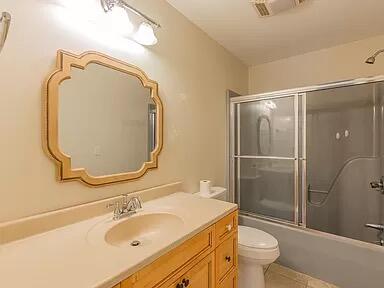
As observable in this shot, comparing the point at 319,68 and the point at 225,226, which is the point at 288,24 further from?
the point at 225,226

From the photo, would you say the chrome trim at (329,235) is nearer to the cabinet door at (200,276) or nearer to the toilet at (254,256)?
the toilet at (254,256)

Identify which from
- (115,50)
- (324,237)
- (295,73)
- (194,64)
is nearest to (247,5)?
(194,64)

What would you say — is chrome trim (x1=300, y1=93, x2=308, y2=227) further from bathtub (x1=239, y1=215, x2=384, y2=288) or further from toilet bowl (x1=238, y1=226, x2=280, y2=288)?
toilet bowl (x1=238, y1=226, x2=280, y2=288)

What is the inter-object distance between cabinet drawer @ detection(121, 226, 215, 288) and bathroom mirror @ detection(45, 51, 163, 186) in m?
0.56

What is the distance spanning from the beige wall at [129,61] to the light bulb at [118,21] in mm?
84

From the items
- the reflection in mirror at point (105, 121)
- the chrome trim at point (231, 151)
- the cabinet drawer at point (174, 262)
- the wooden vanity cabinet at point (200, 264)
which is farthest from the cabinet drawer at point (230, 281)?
the chrome trim at point (231, 151)

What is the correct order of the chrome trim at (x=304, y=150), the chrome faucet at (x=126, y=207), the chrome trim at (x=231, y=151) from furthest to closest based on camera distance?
1. the chrome trim at (x=231, y=151)
2. the chrome trim at (x=304, y=150)
3. the chrome faucet at (x=126, y=207)

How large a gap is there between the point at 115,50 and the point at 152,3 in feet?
1.66

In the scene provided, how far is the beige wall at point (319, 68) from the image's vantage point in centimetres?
218

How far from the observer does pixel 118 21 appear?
1.20 metres

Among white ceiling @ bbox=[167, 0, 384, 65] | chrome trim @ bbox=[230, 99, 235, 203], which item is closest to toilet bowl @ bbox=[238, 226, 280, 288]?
chrome trim @ bbox=[230, 99, 235, 203]

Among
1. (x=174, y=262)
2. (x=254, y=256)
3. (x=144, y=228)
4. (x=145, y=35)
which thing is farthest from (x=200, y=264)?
(x=145, y=35)

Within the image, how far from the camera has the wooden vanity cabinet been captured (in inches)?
30.5

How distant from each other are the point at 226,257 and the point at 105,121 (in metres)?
1.03
